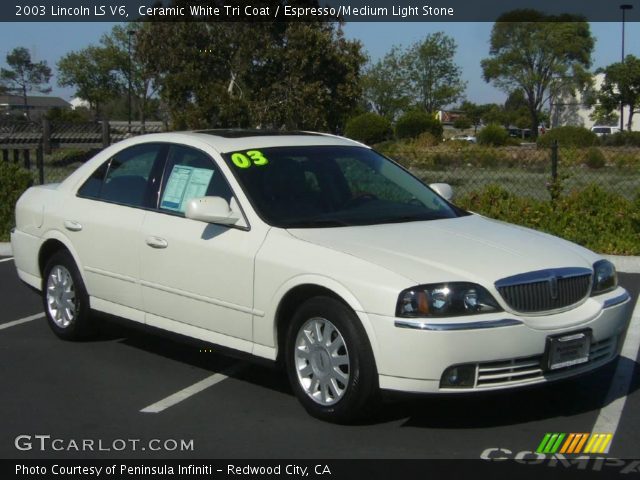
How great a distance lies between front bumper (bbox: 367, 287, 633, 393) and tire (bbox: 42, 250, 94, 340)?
9.26 feet

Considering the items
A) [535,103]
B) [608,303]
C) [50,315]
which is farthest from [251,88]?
[535,103]

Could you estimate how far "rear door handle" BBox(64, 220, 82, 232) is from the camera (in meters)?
6.80

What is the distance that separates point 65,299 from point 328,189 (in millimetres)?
2267

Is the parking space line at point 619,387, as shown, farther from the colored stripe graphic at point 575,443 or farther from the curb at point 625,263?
the curb at point 625,263

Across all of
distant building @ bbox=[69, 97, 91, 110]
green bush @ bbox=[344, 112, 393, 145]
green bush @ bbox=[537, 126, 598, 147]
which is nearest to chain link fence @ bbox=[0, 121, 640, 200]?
green bush @ bbox=[537, 126, 598, 147]

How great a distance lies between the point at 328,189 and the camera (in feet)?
20.0

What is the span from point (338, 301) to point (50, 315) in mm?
3062

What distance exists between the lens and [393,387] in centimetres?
480

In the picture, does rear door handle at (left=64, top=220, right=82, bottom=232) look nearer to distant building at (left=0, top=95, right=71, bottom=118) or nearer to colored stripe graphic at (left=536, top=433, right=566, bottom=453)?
colored stripe graphic at (left=536, top=433, right=566, bottom=453)

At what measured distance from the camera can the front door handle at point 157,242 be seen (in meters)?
6.03

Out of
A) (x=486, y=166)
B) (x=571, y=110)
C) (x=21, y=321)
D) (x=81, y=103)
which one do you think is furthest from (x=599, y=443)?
(x=81, y=103)

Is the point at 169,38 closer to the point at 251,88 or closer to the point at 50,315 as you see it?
the point at 251,88

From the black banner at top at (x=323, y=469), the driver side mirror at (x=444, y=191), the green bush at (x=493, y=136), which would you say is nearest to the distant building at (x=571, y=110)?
the green bush at (x=493, y=136)

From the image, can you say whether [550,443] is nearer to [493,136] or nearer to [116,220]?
[116,220]
